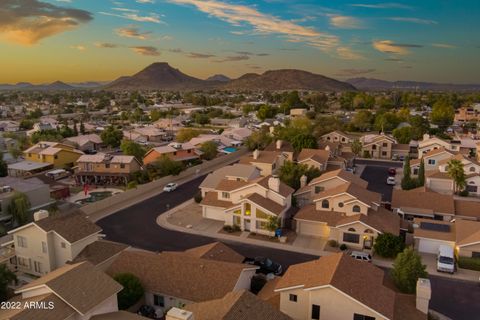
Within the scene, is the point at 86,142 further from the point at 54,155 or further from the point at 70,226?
the point at 70,226

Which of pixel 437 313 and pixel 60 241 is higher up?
pixel 60 241

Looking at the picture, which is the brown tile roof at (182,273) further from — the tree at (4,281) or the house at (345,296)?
the tree at (4,281)

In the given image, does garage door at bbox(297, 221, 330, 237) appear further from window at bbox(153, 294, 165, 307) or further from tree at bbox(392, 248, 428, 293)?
window at bbox(153, 294, 165, 307)

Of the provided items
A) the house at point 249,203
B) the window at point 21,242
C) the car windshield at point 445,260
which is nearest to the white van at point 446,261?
the car windshield at point 445,260

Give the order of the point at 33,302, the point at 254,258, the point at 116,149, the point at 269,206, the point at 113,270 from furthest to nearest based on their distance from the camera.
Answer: the point at 116,149 → the point at 269,206 → the point at 254,258 → the point at 113,270 → the point at 33,302

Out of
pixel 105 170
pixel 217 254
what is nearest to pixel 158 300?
pixel 217 254

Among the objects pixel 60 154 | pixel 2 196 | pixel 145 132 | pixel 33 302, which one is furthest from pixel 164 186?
pixel 145 132

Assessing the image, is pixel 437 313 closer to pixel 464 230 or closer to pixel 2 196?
pixel 464 230
